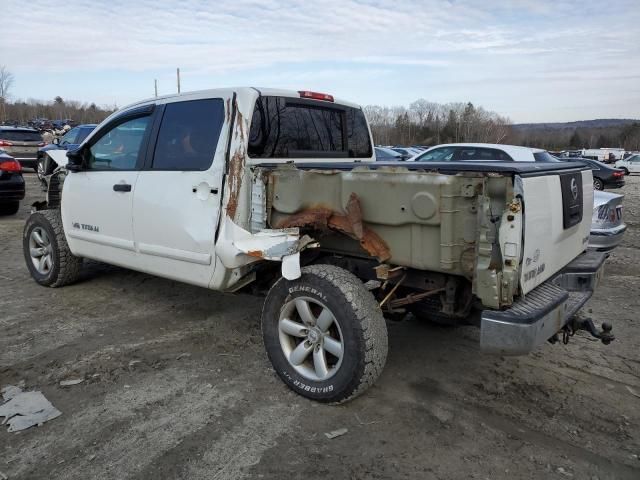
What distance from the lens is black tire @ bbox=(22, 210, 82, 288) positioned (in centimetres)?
536

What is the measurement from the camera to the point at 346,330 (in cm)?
303

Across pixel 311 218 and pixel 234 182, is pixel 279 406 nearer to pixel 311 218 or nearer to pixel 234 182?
pixel 311 218

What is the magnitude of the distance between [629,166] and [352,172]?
37.3 metres

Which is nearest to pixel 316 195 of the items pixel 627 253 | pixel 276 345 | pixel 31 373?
pixel 276 345

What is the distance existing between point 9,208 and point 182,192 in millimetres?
8697

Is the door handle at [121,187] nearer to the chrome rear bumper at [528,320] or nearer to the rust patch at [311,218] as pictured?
the rust patch at [311,218]

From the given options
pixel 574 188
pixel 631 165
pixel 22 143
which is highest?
pixel 22 143

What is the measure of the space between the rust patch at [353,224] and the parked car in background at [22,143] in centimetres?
1655

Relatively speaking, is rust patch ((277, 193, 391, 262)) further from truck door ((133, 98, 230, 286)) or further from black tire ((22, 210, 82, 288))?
black tire ((22, 210, 82, 288))

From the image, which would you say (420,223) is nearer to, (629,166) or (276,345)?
(276,345)

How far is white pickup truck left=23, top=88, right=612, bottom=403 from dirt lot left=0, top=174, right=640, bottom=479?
365mm

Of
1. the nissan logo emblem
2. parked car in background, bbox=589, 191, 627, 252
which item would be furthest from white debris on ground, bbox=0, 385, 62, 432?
parked car in background, bbox=589, 191, 627, 252

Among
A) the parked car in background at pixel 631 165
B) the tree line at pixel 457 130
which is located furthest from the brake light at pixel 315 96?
the tree line at pixel 457 130

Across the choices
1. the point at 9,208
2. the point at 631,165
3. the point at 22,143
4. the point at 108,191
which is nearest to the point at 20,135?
the point at 22,143
